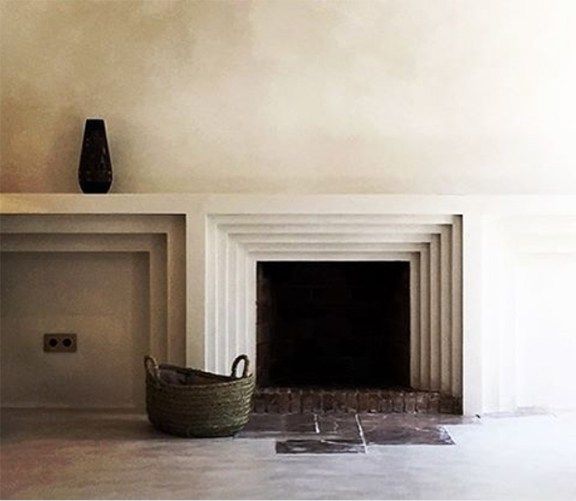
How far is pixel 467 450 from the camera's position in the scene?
334 centimetres

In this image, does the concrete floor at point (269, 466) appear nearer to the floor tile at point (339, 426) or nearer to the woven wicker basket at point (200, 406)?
the woven wicker basket at point (200, 406)

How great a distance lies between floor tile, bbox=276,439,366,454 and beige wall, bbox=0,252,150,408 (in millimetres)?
1010

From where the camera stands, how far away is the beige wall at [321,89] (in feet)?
13.5

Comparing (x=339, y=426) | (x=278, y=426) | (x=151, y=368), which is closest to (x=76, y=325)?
(x=151, y=368)

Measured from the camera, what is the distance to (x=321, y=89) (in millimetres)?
4137

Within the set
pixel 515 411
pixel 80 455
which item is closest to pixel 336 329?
pixel 515 411

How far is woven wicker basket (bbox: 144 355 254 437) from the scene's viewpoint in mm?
3564

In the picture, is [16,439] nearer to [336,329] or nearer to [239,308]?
[239,308]

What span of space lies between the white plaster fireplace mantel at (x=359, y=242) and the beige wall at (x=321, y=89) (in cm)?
21

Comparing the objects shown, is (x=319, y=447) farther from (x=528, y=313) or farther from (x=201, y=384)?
(x=528, y=313)

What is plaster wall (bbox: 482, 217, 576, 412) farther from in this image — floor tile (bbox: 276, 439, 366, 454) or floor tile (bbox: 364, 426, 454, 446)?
floor tile (bbox: 276, 439, 366, 454)

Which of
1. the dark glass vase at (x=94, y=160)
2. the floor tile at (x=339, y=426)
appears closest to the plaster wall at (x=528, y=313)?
the floor tile at (x=339, y=426)

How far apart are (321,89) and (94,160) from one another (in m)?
1.06

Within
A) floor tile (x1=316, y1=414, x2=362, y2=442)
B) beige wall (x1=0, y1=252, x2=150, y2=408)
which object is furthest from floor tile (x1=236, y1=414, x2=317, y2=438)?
beige wall (x1=0, y1=252, x2=150, y2=408)
